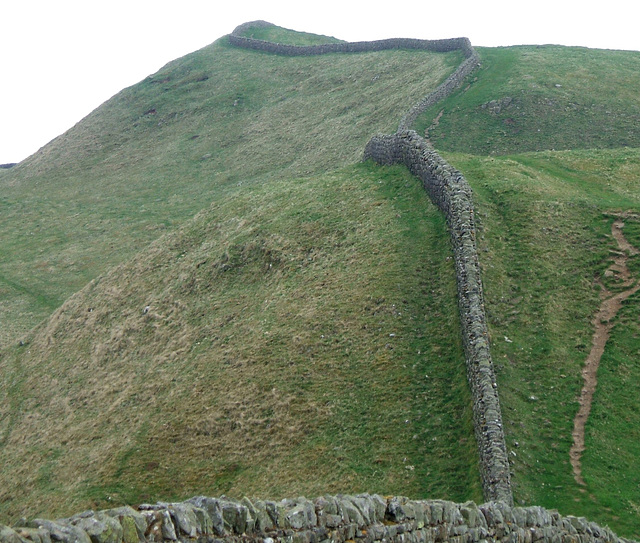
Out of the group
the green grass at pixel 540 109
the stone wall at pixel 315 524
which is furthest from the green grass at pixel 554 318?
the green grass at pixel 540 109

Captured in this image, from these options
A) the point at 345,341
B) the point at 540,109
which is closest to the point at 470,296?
the point at 345,341

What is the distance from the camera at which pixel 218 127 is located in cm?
10031

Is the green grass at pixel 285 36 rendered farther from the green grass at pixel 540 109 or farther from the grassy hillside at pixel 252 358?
the grassy hillside at pixel 252 358

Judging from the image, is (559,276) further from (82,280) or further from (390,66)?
(390,66)

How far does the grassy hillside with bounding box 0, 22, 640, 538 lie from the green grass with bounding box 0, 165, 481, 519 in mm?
115

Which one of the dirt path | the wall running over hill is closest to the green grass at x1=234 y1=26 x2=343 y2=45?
the wall running over hill

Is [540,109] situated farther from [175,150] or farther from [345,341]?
[175,150]

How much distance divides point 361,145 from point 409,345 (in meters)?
43.1

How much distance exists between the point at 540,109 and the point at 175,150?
47.0 m

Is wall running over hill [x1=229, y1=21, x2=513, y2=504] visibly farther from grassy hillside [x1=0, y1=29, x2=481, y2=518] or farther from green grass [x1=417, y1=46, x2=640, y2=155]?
green grass [x1=417, y1=46, x2=640, y2=155]

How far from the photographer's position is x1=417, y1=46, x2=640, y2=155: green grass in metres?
65.8

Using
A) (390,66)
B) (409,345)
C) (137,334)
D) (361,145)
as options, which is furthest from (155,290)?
(390,66)

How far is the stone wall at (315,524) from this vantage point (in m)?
10.1

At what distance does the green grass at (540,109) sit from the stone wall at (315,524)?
158 ft
